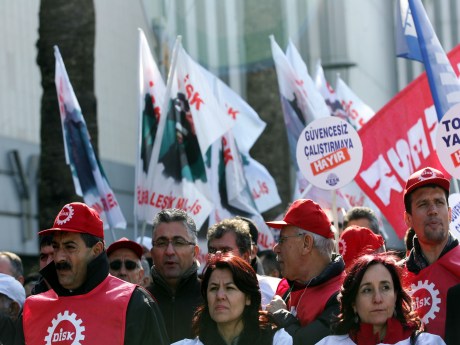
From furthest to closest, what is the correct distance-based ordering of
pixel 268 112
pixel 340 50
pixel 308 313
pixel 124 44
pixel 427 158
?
1. pixel 340 50
2. pixel 124 44
3. pixel 268 112
4. pixel 427 158
5. pixel 308 313

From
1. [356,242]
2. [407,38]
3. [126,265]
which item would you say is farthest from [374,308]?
[407,38]

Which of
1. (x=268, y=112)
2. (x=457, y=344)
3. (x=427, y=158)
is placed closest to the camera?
(x=457, y=344)

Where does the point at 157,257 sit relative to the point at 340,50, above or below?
below

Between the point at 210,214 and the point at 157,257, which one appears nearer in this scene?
the point at 157,257

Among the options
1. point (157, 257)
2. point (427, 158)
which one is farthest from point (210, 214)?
point (157, 257)

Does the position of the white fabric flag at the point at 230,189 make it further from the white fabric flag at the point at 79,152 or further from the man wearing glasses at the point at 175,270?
the man wearing glasses at the point at 175,270

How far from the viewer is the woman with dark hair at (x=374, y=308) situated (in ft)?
19.3

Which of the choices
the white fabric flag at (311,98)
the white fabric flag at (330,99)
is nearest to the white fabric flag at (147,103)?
the white fabric flag at (311,98)

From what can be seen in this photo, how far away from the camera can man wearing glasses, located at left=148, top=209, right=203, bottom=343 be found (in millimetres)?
7230

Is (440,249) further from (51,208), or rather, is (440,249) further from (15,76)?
(15,76)

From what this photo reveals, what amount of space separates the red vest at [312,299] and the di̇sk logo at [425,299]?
403 mm

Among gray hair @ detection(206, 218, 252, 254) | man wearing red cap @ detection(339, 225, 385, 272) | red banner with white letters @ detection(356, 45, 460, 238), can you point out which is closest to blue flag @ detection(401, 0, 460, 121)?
red banner with white letters @ detection(356, 45, 460, 238)

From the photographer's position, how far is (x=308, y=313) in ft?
21.0

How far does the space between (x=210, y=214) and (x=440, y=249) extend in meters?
5.08
